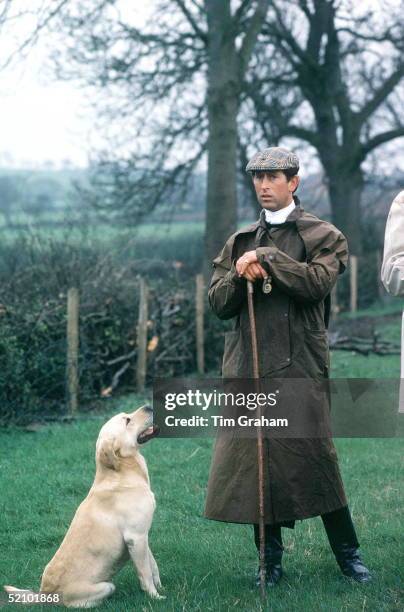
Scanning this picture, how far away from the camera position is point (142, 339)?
12227mm

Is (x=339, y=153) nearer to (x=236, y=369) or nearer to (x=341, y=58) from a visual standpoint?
(x=341, y=58)

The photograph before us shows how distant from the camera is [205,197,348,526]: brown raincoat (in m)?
4.88

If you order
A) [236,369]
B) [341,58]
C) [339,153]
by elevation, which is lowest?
[236,369]

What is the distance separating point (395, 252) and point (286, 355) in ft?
2.46

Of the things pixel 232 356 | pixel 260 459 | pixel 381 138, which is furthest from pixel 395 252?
pixel 381 138

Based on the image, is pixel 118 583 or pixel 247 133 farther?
pixel 247 133

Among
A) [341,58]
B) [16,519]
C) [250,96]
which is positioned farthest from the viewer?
[341,58]

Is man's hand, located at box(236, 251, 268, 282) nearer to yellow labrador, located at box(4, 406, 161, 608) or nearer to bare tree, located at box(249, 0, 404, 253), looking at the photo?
yellow labrador, located at box(4, 406, 161, 608)

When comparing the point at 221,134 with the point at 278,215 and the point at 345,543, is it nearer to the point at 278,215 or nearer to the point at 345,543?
the point at 278,215

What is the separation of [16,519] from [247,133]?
19165 mm

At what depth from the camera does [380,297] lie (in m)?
27.8

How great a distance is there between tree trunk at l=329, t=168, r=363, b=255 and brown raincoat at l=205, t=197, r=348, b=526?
2229 centimetres

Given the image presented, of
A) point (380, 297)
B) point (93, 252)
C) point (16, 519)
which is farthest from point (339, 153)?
point (16, 519)

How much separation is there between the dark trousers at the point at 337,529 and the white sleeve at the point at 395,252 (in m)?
1.22
